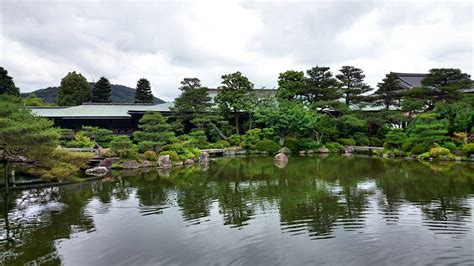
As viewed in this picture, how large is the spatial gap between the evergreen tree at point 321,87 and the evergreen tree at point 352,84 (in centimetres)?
85

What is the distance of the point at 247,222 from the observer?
880 centimetres

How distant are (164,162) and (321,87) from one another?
17.1 m

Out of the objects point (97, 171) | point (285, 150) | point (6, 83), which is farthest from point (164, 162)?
point (6, 83)

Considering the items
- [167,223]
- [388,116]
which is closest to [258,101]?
[388,116]

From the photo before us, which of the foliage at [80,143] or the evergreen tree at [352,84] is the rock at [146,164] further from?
the evergreen tree at [352,84]

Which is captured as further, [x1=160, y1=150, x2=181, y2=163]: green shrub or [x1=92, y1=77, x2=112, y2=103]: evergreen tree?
[x1=92, y1=77, x2=112, y2=103]: evergreen tree

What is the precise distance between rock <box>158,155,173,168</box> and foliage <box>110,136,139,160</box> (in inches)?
52.2

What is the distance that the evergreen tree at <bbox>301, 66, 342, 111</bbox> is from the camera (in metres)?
31.3

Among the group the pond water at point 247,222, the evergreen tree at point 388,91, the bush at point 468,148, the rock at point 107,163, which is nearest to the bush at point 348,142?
the evergreen tree at point 388,91

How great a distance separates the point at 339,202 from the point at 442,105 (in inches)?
710

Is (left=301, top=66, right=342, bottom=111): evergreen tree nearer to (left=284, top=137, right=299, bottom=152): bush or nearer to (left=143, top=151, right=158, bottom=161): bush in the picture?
(left=284, top=137, right=299, bottom=152): bush

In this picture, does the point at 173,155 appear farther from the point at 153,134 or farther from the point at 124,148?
the point at 124,148

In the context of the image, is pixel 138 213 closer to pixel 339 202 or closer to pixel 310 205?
pixel 310 205

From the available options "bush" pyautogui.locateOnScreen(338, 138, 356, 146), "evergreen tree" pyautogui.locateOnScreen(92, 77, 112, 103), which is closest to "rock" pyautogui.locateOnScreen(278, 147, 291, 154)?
"bush" pyautogui.locateOnScreen(338, 138, 356, 146)
